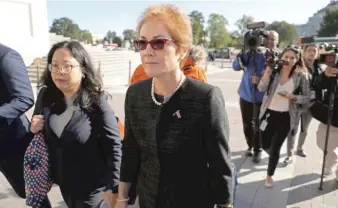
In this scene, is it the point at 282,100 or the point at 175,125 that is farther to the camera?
the point at 282,100

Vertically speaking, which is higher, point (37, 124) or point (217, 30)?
point (217, 30)

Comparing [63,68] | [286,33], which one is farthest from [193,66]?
[286,33]

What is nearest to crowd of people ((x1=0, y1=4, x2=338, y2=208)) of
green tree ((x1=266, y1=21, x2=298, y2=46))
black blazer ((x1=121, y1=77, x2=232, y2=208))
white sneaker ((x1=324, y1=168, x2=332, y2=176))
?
→ black blazer ((x1=121, y1=77, x2=232, y2=208))

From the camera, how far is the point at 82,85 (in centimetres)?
181

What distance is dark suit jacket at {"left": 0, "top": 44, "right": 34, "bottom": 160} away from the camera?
1756 mm

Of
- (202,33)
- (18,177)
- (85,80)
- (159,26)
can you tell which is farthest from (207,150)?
(202,33)

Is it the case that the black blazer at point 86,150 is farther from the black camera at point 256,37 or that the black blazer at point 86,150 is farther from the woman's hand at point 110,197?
the black camera at point 256,37

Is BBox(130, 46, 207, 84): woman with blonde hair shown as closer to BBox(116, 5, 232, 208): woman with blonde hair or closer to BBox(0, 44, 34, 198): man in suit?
BBox(0, 44, 34, 198): man in suit

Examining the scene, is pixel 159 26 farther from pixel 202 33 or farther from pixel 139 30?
pixel 202 33

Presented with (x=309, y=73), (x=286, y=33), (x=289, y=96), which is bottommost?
(x=289, y=96)

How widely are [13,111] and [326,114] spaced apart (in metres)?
3.49

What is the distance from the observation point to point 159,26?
3.95 ft

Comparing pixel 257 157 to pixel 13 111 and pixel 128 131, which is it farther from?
pixel 13 111

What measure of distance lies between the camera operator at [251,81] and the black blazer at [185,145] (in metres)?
2.68
